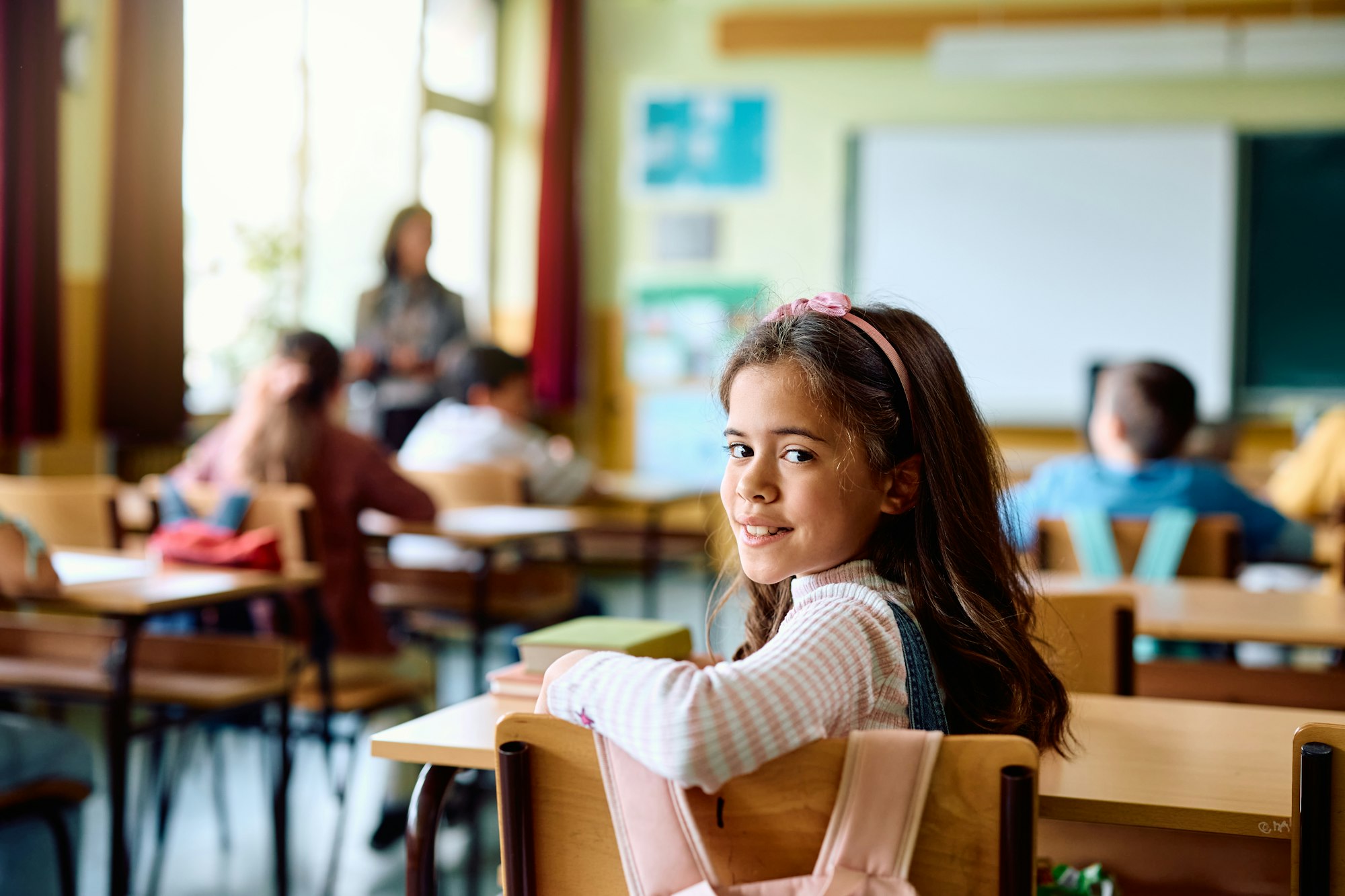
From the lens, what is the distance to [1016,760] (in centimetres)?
94

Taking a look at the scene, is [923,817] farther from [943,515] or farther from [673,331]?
[673,331]

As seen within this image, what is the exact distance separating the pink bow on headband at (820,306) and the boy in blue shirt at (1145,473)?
1787mm

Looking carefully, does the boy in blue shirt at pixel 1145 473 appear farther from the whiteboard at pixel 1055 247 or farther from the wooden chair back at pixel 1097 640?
the whiteboard at pixel 1055 247

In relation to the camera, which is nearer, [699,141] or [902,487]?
[902,487]

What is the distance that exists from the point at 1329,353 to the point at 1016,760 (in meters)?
6.40

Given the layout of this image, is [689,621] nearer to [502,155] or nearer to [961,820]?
[502,155]

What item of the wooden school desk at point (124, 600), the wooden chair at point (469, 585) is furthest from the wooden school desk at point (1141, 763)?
the wooden chair at point (469, 585)

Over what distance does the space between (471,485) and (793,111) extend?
3950mm

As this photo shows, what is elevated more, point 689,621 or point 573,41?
point 573,41

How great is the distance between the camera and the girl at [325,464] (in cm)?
305

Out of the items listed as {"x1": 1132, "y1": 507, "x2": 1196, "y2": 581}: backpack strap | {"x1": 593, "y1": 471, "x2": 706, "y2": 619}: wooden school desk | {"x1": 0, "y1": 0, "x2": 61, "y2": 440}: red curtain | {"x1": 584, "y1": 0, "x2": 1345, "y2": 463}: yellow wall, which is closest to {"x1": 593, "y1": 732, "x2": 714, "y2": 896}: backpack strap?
{"x1": 1132, "y1": 507, "x2": 1196, "y2": 581}: backpack strap

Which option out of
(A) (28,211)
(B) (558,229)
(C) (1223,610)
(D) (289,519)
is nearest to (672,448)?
(B) (558,229)

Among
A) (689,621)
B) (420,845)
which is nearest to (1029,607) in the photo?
(420,845)

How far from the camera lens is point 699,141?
289 inches
